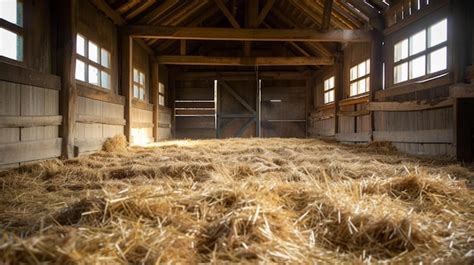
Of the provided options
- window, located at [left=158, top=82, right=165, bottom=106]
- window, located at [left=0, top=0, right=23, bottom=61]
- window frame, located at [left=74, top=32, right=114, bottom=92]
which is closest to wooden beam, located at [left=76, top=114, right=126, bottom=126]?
window frame, located at [left=74, top=32, right=114, bottom=92]

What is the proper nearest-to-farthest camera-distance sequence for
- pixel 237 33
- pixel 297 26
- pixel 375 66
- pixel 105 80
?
pixel 105 80 < pixel 375 66 < pixel 237 33 < pixel 297 26

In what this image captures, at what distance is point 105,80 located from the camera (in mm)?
7258

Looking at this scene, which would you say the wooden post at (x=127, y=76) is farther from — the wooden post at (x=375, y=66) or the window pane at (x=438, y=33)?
the window pane at (x=438, y=33)

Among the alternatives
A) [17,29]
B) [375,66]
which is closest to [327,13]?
[375,66]

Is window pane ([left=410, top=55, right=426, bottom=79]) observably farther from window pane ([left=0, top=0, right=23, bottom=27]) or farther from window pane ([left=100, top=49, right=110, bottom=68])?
window pane ([left=0, top=0, right=23, bottom=27])

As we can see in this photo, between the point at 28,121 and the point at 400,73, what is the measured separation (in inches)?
266

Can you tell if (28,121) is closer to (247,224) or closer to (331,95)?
(247,224)

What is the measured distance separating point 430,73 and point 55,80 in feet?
20.3

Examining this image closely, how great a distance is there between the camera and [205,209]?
83.9 inches

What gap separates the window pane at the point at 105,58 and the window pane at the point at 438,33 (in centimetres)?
630

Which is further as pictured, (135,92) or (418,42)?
(135,92)

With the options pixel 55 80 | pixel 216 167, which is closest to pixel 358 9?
pixel 216 167

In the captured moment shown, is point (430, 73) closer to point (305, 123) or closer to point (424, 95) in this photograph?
point (424, 95)

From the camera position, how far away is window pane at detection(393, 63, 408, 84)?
22.6 feet
